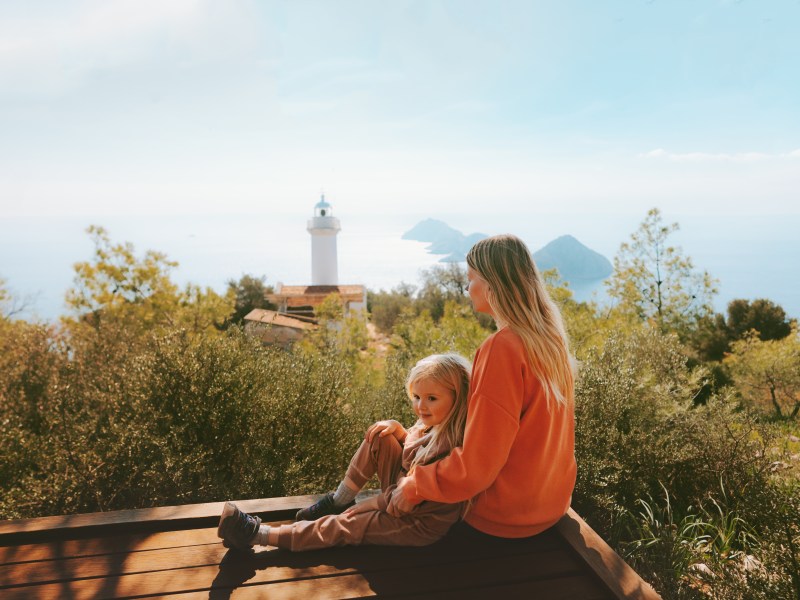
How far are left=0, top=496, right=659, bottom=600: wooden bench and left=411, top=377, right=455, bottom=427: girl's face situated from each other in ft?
2.17

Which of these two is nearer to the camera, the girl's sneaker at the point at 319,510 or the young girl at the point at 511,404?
the young girl at the point at 511,404

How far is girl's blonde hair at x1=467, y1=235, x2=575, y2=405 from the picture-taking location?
2.38 m

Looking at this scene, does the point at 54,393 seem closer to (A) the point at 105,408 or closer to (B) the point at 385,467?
(A) the point at 105,408

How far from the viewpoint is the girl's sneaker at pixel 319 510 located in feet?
10.1

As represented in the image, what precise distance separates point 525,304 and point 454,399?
0.68m

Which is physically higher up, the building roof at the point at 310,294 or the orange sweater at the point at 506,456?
the orange sweater at the point at 506,456

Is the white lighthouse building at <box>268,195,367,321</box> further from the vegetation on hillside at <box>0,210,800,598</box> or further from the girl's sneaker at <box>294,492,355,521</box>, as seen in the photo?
the girl's sneaker at <box>294,492,355,521</box>

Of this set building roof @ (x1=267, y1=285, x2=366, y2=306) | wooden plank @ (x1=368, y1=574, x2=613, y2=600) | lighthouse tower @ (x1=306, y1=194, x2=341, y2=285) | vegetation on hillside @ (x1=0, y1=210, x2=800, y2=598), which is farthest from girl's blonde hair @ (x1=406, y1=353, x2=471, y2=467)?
lighthouse tower @ (x1=306, y1=194, x2=341, y2=285)

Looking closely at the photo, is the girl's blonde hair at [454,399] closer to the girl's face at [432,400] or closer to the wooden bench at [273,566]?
the girl's face at [432,400]

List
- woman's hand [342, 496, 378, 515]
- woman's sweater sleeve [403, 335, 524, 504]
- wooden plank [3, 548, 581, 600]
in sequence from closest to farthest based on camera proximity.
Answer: woman's sweater sleeve [403, 335, 524, 504] → wooden plank [3, 548, 581, 600] → woman's hand [342, 496, 378, 515]

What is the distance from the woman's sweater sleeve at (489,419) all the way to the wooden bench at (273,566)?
49 centimetres

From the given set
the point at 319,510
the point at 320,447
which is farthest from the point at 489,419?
the point at 320,447

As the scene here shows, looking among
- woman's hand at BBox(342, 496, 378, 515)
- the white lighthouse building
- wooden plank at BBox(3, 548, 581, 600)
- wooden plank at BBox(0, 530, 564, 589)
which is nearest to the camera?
wooden plank at BBox(3, 548, 581, 600)

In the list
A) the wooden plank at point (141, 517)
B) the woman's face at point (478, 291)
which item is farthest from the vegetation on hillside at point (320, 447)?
the woman's face at point (478, 291)
